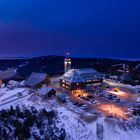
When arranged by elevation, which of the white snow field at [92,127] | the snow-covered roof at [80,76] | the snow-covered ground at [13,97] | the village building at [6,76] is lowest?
the white snow field at [92,127]

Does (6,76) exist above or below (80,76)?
below

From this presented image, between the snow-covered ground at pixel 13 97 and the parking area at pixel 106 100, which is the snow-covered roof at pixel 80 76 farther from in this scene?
the snow-covered ground at pixel 13 97

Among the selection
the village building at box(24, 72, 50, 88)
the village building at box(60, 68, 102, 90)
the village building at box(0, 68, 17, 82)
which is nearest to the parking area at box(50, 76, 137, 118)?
the village building at box(60, 68, 102, 90)

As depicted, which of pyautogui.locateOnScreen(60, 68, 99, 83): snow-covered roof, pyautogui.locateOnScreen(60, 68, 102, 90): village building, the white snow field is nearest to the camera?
the white snow field

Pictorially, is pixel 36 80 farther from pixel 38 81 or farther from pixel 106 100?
pixel 106 100

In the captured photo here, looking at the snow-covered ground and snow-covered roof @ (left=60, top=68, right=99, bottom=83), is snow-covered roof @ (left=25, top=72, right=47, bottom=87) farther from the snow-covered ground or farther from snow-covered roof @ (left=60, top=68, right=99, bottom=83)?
snow-covered roof @ (left=60, top=68, right=99, bottom=83)

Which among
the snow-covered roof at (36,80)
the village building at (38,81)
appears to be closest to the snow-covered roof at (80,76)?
the village building at (38,81)

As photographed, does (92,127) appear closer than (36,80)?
Yes

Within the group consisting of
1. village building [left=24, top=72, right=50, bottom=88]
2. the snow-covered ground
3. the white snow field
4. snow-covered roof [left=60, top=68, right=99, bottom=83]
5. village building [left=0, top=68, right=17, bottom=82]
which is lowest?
the white snow field

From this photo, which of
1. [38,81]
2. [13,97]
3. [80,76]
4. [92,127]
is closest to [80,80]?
[80,76]
